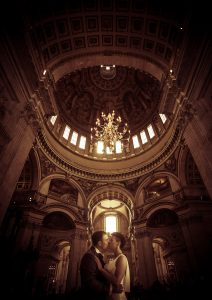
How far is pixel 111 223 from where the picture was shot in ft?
89.1

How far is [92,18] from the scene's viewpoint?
39.7ft

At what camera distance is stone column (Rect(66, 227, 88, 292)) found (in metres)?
13.9

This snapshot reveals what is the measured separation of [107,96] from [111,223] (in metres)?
18.8

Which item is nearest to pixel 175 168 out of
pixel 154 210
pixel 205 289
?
pixel 154 210

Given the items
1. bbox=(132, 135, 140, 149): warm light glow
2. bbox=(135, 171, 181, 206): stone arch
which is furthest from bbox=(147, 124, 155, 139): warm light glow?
bbox=(135, 171, 181, 206): stone arch

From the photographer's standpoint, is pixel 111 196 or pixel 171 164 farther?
pixel 111 196

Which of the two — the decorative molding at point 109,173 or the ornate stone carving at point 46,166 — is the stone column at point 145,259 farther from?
the ornate stone carving at point 46,166

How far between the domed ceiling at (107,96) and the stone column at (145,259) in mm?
13381

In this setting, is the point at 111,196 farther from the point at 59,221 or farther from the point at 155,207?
the point at 59,221

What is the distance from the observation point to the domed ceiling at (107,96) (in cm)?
2294

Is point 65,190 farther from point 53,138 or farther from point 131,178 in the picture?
point 131,178

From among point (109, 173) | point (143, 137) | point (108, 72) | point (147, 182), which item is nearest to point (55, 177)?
point (109, 173)

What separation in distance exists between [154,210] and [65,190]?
9357 mm

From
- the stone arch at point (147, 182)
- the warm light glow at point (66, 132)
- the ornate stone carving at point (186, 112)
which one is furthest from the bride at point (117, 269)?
the warm light glow at point (66, 132)
